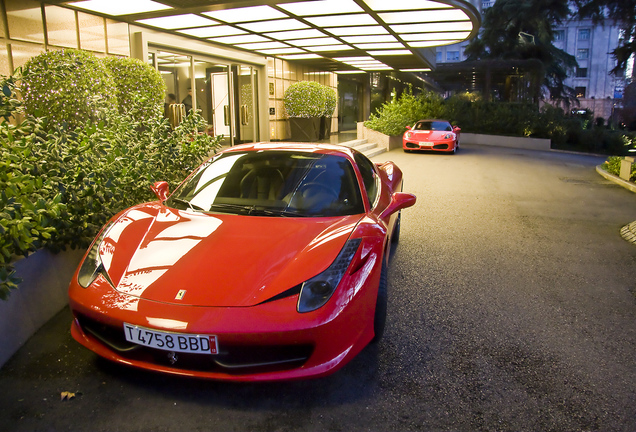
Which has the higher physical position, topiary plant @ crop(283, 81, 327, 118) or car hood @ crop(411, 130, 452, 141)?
topiary plant @ crop(283, 81, 327, 118)

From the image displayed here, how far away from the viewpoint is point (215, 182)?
3.81 metres

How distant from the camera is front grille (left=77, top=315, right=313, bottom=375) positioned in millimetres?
2381

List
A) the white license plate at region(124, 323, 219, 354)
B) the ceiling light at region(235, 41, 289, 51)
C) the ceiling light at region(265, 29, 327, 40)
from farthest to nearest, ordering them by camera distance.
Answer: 1. the ceiling light at region(235, 41, 289, 51)
2. the ceiling light at region(265, 29, 327, 40)
3. the white license plate at region(124, 323, 219, 354)

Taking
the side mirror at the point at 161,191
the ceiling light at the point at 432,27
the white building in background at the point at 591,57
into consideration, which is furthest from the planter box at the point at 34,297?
the white building in background at the point at 591,57

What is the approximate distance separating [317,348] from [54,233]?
240 centimetres

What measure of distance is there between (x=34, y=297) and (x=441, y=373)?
2.84 meters

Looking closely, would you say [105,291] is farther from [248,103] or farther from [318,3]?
[248,103]

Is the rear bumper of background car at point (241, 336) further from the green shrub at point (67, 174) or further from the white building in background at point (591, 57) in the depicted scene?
the white building in background at point (591, 57)

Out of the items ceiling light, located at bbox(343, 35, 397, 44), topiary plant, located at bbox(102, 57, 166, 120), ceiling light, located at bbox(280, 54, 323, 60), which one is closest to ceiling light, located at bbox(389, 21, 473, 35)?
ceiling light, located at bbox(343, 35, 397, 44)

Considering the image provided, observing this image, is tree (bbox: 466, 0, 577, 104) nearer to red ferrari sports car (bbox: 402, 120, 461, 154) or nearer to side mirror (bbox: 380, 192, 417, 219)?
red ferrari sports car (bbox: 402, 120, 461, 154)

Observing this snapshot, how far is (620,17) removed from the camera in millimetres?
25797

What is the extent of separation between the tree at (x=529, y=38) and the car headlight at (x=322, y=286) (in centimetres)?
3283

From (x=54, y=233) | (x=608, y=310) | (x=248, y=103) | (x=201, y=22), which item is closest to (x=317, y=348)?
(x=54, y=233)

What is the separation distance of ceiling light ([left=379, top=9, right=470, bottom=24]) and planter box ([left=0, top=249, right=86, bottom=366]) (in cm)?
912
